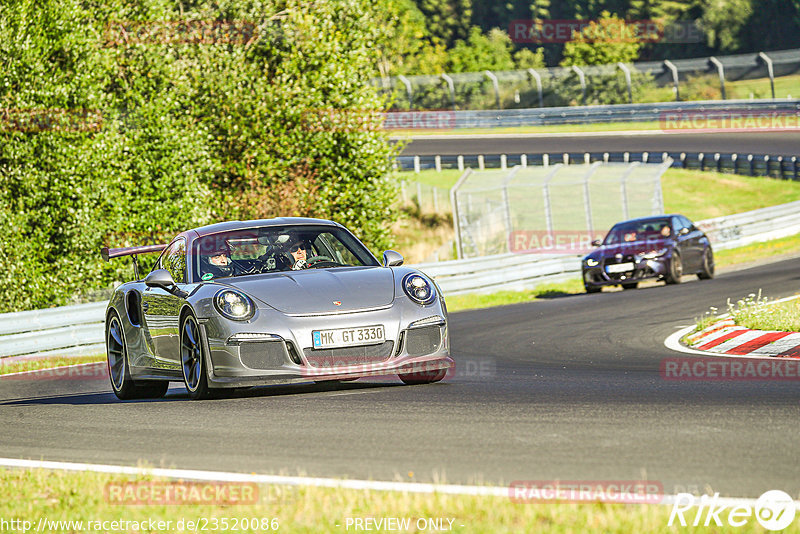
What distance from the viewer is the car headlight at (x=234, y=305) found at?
8.08 metres

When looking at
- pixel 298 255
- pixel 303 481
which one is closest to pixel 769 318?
pixel 298 255

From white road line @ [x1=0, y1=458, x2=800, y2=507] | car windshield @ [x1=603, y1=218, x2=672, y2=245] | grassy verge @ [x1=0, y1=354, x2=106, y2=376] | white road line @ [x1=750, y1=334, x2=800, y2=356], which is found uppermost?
white road line @ [x1=0, y1=458, x2=800, y2=507]

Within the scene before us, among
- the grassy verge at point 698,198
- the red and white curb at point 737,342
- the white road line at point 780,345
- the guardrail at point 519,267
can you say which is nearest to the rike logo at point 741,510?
the red and white curb at point 737,342

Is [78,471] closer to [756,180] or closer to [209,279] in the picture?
[209,279]

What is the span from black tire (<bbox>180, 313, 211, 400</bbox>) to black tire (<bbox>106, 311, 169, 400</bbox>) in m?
1.04

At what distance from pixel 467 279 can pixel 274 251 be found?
14183 mm

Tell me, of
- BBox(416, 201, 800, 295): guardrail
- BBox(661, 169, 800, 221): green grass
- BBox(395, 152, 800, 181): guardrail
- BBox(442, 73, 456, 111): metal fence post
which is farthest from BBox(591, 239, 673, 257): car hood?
BBox(442, 73, 456, 111): metal fence post

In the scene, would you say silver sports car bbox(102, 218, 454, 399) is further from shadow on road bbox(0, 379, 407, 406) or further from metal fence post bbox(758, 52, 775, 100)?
metal fence post bbox(758, 52, 775, 100)

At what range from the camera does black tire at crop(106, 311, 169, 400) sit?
32.7 feet

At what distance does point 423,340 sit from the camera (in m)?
8.35

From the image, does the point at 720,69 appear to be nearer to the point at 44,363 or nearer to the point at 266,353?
A: the point at 44,363

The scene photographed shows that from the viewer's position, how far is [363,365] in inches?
317

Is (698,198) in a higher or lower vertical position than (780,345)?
lower

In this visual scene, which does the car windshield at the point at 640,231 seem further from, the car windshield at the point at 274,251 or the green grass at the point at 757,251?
the car windshield at the point at 274,251
